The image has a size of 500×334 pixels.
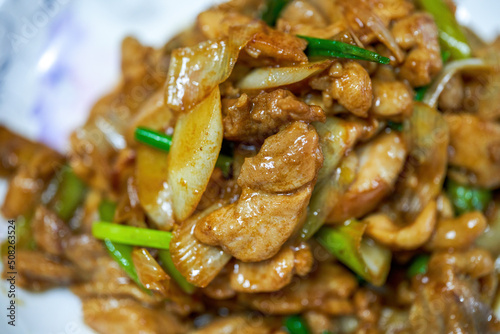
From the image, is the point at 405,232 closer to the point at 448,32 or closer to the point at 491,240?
the point at 491,240

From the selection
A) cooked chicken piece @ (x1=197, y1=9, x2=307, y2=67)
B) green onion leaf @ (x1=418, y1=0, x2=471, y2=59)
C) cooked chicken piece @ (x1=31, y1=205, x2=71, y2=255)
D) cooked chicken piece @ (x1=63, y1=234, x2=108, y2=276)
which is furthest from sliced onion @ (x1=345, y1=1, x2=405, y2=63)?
cooked chicken piece @ (x1=31, y1=205, x2=71, y2=255)

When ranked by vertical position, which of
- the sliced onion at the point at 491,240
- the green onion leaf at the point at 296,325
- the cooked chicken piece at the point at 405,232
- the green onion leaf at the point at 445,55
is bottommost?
the green onion leaf at the point at 296,325

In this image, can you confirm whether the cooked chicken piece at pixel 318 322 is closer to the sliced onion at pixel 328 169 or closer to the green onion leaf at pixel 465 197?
the sliced onion at pixel 328 169

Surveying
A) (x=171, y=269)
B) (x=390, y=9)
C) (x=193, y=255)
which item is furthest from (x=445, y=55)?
(x=171, y=269)

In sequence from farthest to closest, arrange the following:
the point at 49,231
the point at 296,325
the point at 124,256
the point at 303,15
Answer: the point at 49,231
the point at 296,325
the point at 303,15
the point at 124,256

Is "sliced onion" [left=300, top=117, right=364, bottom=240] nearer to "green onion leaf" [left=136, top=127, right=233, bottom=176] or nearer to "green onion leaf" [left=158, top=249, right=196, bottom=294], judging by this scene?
"green onion leaf" [left=136, top=127, right=233, bottom=176]

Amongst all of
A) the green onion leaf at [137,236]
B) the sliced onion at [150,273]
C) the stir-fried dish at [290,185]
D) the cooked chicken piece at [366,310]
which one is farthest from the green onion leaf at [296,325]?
the green onion leaf at [137,236]

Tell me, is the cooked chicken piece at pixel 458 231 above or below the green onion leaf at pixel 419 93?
below

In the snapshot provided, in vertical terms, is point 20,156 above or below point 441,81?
below
